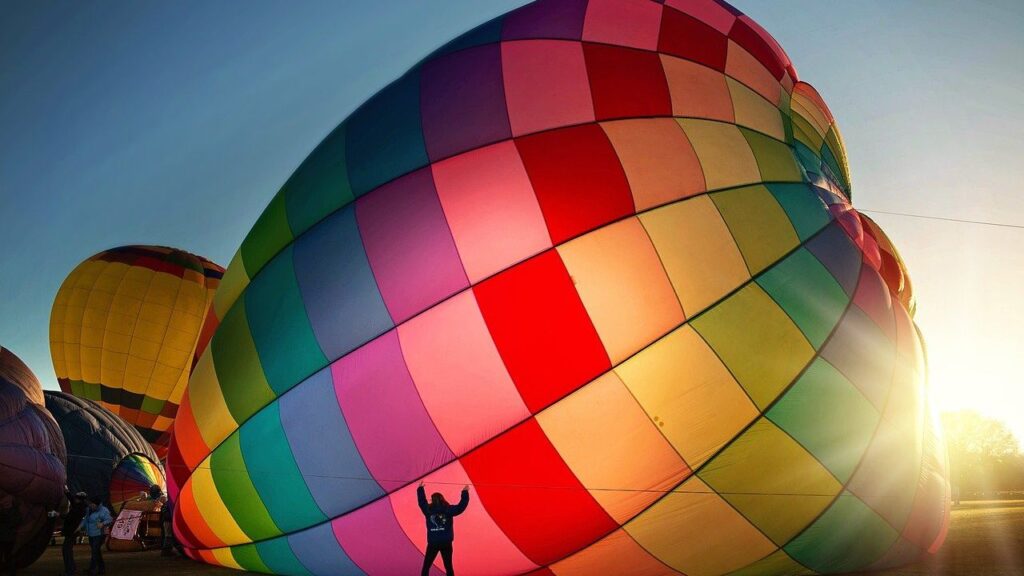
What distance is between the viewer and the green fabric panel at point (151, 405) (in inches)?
613

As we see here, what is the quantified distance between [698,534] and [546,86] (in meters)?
3.75

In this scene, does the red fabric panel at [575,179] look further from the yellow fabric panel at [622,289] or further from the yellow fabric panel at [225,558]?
the yellow fabric panel at [225,558]

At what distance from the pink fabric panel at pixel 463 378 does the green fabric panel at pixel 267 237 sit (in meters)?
2.10

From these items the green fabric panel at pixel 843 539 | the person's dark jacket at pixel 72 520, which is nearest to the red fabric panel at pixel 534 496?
the green fabric panel at pixel 843 539

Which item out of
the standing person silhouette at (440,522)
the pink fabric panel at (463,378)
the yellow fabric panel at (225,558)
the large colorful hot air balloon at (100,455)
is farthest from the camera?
the large colorful hot air balloon at (100,455)

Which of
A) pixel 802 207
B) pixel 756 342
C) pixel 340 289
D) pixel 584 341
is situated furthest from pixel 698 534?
A: pixel 340 289

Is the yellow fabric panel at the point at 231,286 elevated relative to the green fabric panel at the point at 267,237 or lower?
lower

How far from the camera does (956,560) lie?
5500 mm

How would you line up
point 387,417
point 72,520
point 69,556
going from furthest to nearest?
point 72,520
point 69,556
point 387,417

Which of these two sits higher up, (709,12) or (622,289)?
(709,12)

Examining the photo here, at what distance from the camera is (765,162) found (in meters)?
5.47

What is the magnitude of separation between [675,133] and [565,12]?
5.54 ft

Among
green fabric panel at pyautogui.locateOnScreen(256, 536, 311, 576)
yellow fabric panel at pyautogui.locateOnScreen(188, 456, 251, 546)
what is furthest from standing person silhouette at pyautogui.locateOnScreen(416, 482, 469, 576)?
yellow fabric panel at pyautogui.locateOnScreen(188, 456, 251, 546)

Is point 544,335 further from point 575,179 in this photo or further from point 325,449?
point 325,449
